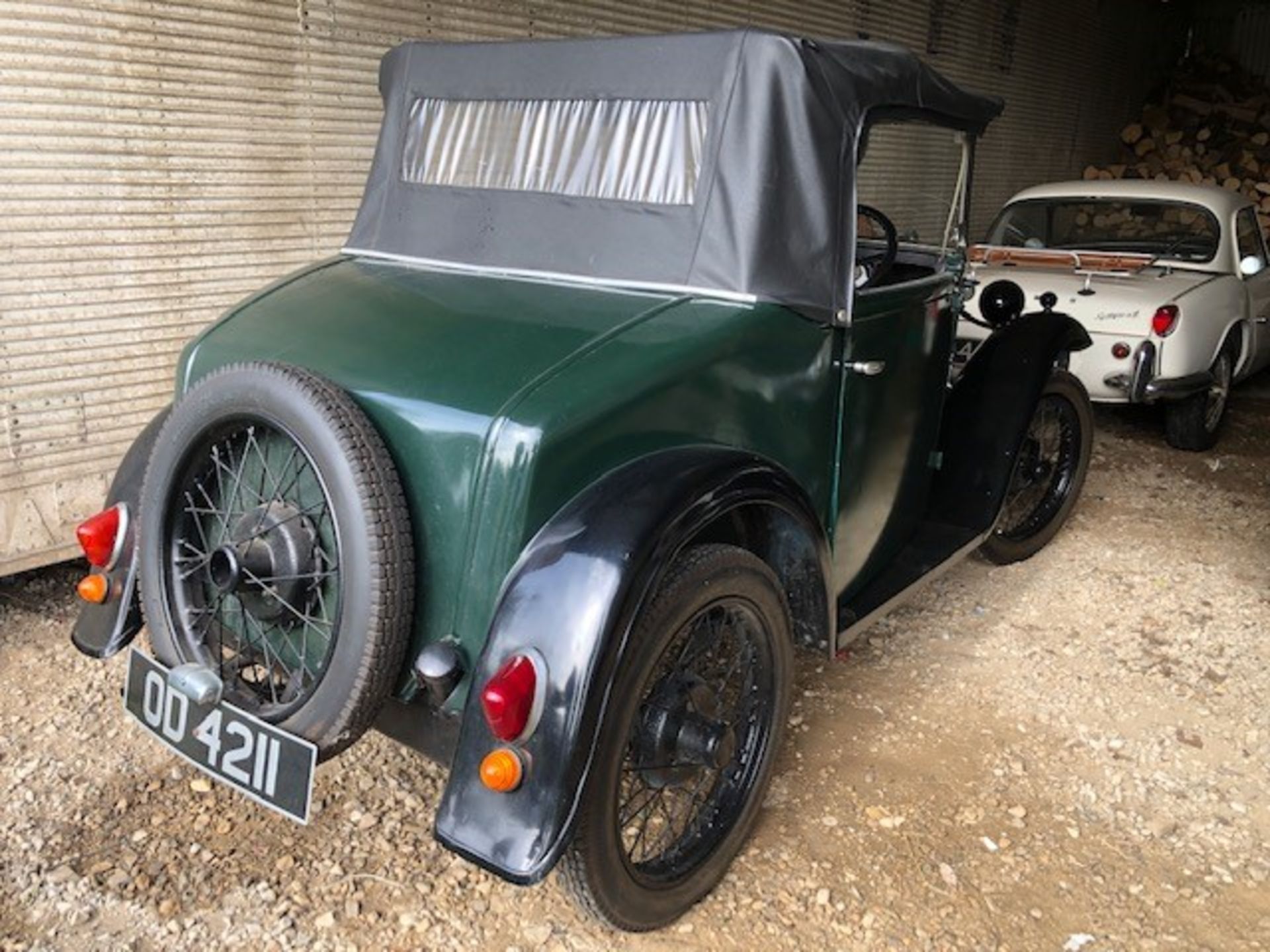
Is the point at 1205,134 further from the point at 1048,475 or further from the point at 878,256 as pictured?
the point at 878,256

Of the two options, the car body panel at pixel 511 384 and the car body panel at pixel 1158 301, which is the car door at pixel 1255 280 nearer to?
the car body panel at pixel 1158 301

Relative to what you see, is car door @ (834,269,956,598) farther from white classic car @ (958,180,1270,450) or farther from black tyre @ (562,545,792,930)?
white classic car @ (958,180,1270,450)

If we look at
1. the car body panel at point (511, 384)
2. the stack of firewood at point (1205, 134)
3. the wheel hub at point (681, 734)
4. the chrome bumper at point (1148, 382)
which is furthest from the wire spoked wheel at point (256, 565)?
the stack of firewood at point (1205, 134)

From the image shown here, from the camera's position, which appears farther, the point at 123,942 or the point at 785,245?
the point at 785,245

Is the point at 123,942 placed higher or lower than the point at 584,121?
lower

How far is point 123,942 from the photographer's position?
240 centimetres

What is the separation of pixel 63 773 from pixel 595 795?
1.80 metres

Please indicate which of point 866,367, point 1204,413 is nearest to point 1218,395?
point 1204,413

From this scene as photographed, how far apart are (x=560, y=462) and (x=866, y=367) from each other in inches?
45.2

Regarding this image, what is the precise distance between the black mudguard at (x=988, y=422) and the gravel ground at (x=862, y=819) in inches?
20.9

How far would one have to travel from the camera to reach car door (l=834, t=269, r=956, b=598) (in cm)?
303

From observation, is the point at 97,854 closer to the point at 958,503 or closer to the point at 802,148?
the point at 802,148

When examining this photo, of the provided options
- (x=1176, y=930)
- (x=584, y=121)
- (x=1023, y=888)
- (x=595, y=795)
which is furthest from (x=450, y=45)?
(x=1176, y=930)

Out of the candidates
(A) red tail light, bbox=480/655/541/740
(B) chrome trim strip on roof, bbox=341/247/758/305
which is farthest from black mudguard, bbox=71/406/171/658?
(A) red tail light, bbox=480/655/541/740
